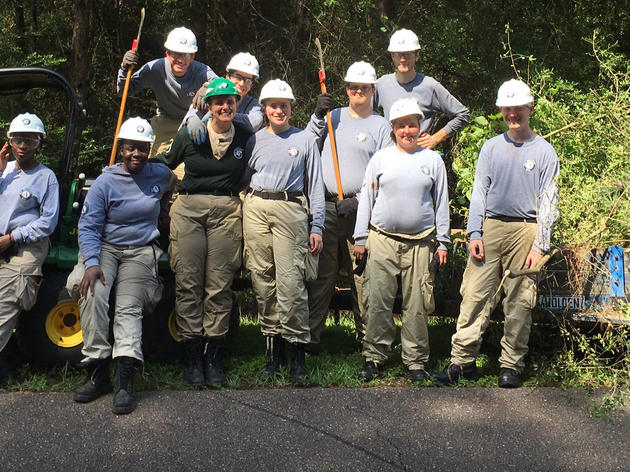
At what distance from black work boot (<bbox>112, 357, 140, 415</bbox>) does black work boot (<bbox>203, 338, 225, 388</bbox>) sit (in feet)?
2.06

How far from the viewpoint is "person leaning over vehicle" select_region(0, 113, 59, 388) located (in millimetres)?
6312

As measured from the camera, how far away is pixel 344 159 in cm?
704

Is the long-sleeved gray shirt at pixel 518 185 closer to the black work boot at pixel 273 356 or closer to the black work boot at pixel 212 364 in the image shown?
the black work boot at pixel 273 356

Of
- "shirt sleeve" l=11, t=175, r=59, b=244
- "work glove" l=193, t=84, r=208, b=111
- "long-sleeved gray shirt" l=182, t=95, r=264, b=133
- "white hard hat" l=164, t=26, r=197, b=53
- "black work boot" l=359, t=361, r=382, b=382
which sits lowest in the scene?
"black work boot" l=359, t=361, r=382, b=382

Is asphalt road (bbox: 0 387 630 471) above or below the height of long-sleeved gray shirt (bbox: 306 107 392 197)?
below

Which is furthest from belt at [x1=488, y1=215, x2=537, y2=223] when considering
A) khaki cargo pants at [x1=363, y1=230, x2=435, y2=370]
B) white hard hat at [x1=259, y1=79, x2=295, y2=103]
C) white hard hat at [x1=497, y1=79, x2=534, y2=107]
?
white hard hat at [x1=259, y1=79, x2=295, y2=103]

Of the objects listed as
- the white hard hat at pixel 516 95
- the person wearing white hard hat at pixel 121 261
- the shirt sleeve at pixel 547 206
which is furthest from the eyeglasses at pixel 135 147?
the shirt sleeve at pixel 547 206

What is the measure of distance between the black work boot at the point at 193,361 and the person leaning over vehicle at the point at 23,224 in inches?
46.4

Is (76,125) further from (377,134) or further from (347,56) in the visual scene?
(347,56)

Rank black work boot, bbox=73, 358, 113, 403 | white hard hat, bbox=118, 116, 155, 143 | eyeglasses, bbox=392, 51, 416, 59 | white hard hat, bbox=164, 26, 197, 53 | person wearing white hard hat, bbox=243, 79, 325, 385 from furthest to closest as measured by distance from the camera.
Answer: eyeglasses, bbox=392, 51, 416, 59 < white hard hat, bbox=164, 26, 197, 53 < person wearing white hard hat, bbox=243, 79, 325, 385 < white hard hat, bbox=118, 116, 155, 143 < black work boot, bbox=73, 358, 113, 403

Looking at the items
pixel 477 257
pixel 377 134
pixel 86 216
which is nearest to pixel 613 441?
pixel 477 257

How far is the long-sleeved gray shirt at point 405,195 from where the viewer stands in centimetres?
649

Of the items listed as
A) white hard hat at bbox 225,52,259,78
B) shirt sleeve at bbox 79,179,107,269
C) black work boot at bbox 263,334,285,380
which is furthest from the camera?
white hard hat at bbox 225,52,259,78

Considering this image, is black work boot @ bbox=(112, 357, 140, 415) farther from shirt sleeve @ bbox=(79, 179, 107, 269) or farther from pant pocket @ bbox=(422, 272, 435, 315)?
pant pocket @ bbox=(422, 272, 435, 315)
